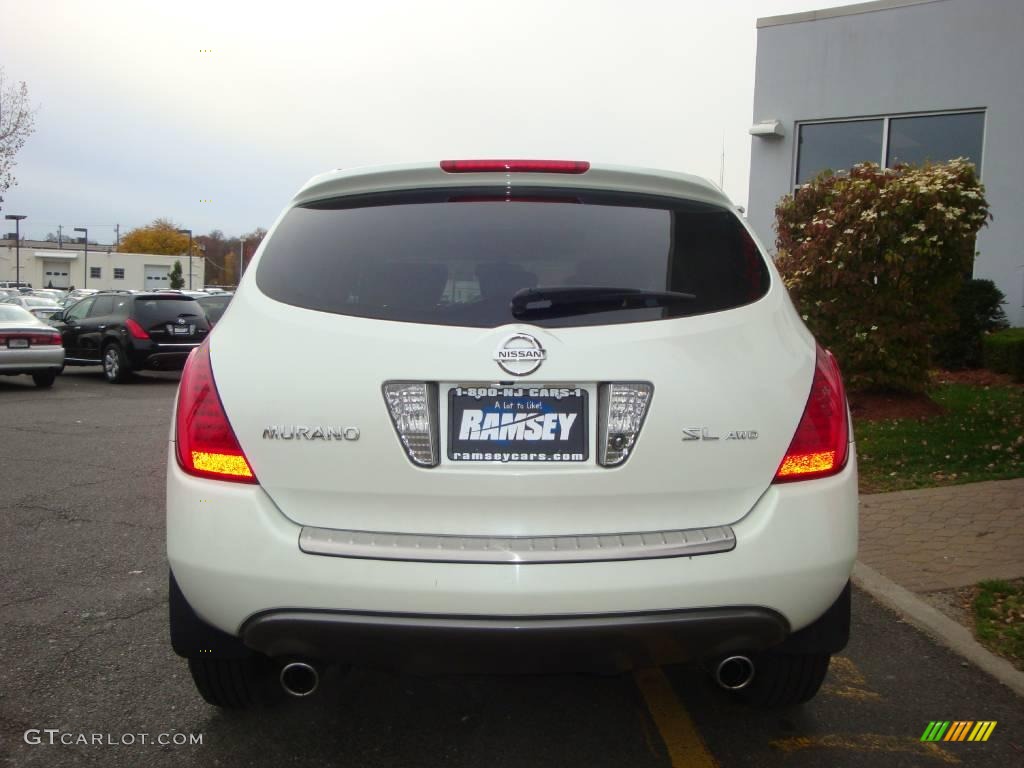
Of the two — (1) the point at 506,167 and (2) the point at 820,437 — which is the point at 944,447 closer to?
(2) the point at 820,437

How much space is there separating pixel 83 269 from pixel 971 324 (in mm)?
107549

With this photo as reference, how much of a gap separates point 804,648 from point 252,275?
2.02m

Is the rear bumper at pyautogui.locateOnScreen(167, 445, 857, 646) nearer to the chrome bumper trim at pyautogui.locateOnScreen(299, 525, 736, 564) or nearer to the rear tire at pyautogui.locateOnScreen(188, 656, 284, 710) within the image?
the chrome bumper trim at pyautogui.locateOnScreen(299, 525, 736, 564)

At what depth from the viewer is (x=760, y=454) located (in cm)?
242

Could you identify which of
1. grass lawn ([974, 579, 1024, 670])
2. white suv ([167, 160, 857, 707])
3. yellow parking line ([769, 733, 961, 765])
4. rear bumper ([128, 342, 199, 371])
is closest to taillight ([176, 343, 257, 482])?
white suv ([167, 160, 857, 707])

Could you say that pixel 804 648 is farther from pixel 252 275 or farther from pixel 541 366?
pixel 252 275

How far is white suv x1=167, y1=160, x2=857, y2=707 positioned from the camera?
7.54ft

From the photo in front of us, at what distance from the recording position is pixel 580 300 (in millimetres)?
2496

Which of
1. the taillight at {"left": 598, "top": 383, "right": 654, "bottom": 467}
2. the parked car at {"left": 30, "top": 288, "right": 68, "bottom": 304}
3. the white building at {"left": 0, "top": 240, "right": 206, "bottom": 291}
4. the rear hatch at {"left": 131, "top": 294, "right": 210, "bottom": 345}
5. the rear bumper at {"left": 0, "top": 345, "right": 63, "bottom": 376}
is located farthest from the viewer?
the white building at {"left": 0, "top": 240, "right": 206, "bottom": 291}

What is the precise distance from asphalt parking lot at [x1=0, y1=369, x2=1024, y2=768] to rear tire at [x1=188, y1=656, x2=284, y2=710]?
5.0 inches

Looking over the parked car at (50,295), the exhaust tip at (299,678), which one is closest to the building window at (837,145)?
the exhaust tip at (299,678)

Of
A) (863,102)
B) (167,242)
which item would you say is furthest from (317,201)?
(167,242)

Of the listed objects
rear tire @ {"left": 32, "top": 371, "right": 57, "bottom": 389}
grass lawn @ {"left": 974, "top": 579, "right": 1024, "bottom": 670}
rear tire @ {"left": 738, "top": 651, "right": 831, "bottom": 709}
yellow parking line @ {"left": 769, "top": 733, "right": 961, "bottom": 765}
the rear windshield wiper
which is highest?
the rear windshield wiper

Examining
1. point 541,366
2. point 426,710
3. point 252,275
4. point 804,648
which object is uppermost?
point 252,275
